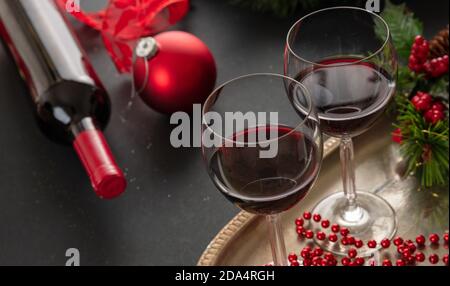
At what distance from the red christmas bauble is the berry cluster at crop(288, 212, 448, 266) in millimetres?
192

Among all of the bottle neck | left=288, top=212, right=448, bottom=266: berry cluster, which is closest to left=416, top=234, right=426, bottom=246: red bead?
left=288, top=212, right=448, bottom=266: berry cluster

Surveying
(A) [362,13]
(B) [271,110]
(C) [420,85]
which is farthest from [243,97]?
(C) [420,85]

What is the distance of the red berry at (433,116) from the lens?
0.78 meters

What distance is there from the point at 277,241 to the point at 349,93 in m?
0.14

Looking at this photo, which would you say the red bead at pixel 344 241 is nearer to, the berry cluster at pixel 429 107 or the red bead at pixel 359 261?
the red bead at pixel 359 261

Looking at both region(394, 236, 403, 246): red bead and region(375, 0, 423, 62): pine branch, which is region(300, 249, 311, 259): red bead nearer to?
region(394, 236, 403, 246): red bead

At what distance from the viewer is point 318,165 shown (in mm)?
609

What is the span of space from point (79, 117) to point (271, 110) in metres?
0.25

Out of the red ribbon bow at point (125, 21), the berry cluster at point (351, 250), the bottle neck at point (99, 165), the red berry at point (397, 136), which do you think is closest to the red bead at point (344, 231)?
the berry cluster at point (351, 250)

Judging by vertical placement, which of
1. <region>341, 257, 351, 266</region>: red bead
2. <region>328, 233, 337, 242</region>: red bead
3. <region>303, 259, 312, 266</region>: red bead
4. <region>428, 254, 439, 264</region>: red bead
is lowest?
<region>428, 254, 439, 264</region>: red bead

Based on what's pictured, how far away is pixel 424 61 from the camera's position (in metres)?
0.82

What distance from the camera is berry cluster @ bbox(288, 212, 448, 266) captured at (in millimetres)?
726

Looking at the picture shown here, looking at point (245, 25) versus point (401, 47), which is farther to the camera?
point (245, 25)

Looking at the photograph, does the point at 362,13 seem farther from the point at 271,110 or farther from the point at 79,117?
the point at 79,117
